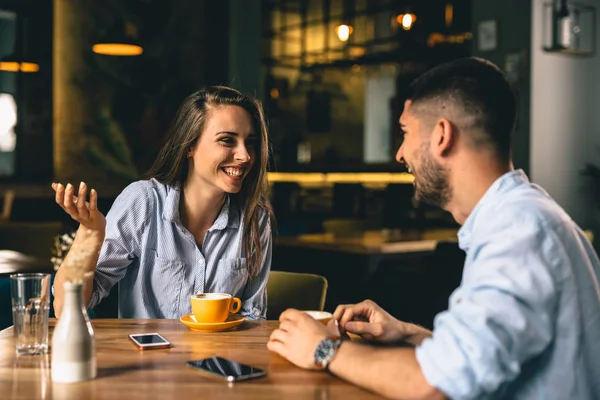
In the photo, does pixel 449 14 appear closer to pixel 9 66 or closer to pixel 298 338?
pixel 9 66

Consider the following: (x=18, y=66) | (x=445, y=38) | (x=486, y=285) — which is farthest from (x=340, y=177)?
(x=486, y=285)

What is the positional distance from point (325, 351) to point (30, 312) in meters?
0.67

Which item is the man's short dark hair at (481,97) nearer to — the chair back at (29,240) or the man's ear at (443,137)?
the man's ear at (443,137)

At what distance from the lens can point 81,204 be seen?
1755mm

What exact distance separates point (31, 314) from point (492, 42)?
588cm

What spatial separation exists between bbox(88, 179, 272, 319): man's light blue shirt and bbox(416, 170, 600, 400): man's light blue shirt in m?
Answer: 1.13

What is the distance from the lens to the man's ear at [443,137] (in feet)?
4.50

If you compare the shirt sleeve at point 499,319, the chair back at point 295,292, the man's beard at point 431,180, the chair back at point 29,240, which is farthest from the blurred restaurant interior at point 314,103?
the shirt sleeve at point 499,319

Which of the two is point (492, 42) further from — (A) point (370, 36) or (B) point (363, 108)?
(B) point (363, 108)

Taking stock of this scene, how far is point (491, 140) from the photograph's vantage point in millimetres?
1371

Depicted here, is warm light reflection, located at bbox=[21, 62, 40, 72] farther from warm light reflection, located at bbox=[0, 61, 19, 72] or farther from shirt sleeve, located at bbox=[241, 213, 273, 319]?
shirt sleeve, located at bbox=[241, 213, 273, 319]

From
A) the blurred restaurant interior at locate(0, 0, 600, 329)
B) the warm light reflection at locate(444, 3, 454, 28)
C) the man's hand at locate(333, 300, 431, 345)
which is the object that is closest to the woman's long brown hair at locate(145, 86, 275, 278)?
the man's hand at locate(333, 300, 431, 345)

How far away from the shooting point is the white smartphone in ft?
5.19

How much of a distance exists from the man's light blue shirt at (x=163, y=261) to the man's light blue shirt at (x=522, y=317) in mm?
1133
